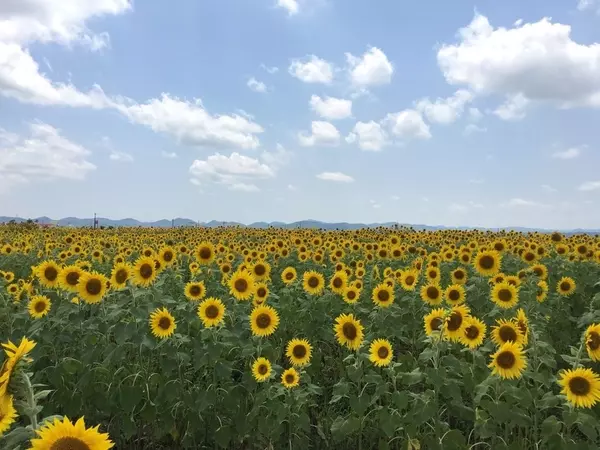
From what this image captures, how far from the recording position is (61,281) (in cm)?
651

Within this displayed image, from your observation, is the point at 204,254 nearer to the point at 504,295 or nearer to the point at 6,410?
the point at 504,295

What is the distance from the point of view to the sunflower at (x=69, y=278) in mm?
6492

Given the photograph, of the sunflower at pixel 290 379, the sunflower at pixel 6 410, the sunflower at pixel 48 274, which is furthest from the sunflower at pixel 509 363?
the sunflower at pixel 48 274

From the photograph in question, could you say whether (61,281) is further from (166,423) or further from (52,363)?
(166,423)

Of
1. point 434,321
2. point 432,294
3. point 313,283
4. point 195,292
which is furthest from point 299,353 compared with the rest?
point 432,294

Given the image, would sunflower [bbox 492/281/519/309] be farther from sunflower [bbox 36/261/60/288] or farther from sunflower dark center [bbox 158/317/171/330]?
sunflower [bbox 36/261/60/288]

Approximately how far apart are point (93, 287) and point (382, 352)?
366 centimetres

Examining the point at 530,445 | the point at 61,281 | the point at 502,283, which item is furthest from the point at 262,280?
the point at 530,445

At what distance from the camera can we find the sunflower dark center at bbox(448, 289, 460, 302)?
705 cm

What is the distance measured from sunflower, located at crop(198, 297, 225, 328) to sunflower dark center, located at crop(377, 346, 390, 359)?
1.90 metres

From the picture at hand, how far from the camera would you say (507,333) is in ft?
16.4

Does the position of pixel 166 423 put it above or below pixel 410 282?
below

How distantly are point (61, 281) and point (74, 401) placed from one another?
1.75m

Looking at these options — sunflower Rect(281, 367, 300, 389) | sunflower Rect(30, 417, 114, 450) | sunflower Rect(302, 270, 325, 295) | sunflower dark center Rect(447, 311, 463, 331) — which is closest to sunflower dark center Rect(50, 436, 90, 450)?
sunflower Rect(30, 417, 114, 450)
